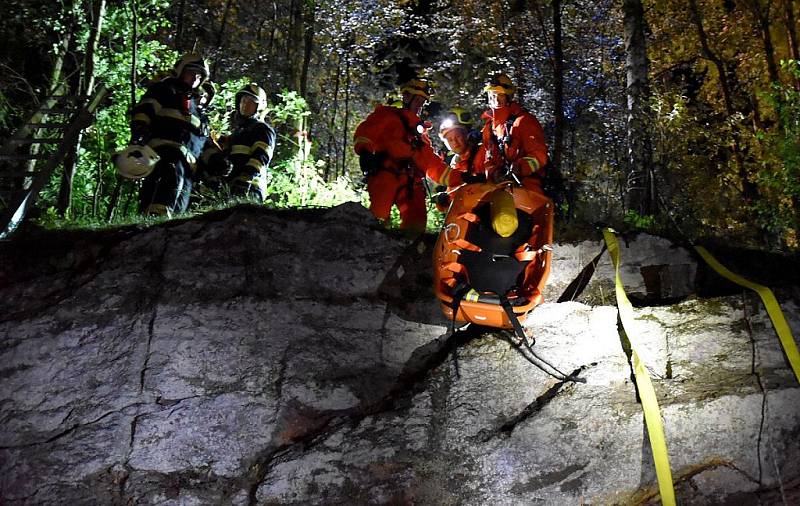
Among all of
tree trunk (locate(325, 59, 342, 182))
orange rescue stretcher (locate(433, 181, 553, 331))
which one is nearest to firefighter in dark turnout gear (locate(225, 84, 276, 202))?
orange rescue stretcher (locate(433, 181, 553, 331))

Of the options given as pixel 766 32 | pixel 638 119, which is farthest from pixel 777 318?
pixel 766 32

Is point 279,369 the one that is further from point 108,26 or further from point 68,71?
point 68,71

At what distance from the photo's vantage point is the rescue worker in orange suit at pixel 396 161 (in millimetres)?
6090

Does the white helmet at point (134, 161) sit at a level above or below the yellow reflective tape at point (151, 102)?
below

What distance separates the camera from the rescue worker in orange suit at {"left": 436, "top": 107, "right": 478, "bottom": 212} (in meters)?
5.72

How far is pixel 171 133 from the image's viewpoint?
262 inches

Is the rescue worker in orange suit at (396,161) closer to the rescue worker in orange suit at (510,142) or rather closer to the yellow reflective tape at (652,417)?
the rescue worker in orange suit at (510,142)

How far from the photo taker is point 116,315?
4.68 m

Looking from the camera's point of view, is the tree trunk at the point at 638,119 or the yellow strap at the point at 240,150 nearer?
the yellow strap at the point at 240,150

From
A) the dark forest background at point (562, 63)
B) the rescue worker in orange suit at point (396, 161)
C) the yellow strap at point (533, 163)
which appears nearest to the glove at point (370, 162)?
the rescue worker in orange suit at point (396, 161)

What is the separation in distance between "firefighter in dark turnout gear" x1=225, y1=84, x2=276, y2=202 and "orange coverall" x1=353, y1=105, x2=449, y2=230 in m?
1.88

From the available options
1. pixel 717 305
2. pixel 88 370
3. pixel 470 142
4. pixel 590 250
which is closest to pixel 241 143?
pixel 470 142

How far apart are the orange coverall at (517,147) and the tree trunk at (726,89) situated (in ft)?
40.2

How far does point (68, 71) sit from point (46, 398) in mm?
9830
